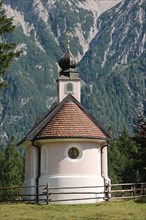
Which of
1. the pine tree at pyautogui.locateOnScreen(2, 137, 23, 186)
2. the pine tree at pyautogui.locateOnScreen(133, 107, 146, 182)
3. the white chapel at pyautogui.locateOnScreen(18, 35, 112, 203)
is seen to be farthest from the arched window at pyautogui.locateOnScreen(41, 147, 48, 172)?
the pine tree at pyautogui.locateOnScreen(2, 137, 23, 186)

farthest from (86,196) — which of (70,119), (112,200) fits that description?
(70,119)

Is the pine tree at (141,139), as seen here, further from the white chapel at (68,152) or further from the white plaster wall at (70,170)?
the white plaster wall at (70,170)

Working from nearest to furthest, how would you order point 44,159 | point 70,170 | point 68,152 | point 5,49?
point 5,49
point 70,170
point 68,152
point 44,159

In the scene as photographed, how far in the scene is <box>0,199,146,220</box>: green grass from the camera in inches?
1145

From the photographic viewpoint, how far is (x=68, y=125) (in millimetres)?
39719

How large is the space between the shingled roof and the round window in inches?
39.7

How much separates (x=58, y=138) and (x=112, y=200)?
18.0ft

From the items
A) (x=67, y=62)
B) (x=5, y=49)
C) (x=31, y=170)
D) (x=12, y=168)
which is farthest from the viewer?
(x=12, y=168)

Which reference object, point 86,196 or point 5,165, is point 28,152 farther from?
point 5,165

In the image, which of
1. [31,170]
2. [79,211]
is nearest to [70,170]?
[31,170]

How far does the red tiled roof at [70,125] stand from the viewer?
129ft

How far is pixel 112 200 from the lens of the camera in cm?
3712

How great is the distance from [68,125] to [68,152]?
1857mm

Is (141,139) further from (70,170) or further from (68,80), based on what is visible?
(70,170)
